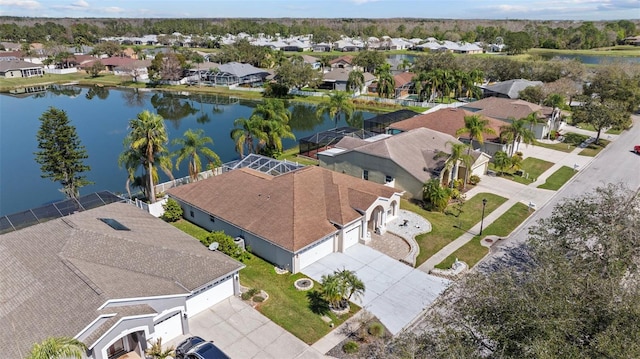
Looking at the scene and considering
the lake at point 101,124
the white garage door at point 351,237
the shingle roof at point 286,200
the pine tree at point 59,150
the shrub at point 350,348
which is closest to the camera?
the shrub at point 350,348

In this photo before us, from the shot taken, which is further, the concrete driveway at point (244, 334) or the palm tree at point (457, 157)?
the palm tree at point (457, 157)

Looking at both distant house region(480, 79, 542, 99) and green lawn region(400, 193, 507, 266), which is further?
distant house region(480, 79, 542, 99)

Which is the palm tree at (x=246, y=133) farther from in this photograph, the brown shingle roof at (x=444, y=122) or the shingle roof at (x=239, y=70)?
the shingle roof at (x=239, y=70)

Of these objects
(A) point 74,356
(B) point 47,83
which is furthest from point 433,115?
(B) point 47,83

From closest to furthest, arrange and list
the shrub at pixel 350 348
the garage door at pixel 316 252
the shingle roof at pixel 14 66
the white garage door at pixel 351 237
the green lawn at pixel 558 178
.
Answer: the shrub at pixel 350 348
the garage door at pixel 316 252
the white garage door at pixel 351 237
the green lawn at pixel 558 178
the shingle roof at pixel 14 66

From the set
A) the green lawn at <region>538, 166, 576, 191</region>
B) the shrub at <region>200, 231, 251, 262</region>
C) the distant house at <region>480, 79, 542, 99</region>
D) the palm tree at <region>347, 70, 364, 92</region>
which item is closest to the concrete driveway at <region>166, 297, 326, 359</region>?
the shrub at <region>200, 231, 251, 262</region>

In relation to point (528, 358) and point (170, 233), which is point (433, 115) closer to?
point (170, 233)

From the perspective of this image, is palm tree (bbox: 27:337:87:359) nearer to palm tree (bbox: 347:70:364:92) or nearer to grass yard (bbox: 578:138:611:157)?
grass yard (bbox: 578:138:611:157)

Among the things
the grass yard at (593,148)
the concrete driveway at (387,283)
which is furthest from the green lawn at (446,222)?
the grass yard at (593,148)
